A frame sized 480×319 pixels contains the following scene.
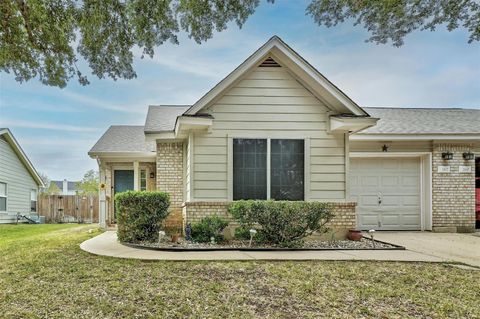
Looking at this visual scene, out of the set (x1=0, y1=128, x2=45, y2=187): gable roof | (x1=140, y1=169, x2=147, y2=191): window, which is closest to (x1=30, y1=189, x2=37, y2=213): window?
(x1=0, y1=128, x2=45, y2=187): gable roof

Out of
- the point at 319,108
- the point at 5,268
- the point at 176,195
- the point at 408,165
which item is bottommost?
the point at 5,268

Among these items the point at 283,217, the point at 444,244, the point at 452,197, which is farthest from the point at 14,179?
the point at 452,197

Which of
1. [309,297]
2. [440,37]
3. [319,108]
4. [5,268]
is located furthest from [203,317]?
[440,37]

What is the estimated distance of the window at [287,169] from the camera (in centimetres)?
900

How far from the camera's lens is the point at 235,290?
4531 mm

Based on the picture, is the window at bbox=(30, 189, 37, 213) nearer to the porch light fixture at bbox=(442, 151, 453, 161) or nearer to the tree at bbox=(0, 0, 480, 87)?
the tree at bbox=(0, 0, 480, 87)

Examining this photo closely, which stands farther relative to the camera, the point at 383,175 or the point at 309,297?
the point at 383,175

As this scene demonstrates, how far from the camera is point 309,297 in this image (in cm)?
429

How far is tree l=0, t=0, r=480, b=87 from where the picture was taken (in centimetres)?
692

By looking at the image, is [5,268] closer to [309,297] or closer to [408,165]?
[309,297]

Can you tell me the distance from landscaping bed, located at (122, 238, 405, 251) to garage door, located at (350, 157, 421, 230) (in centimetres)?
251

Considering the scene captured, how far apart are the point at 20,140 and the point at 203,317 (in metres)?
21.8

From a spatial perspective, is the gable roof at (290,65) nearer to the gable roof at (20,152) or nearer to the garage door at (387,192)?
the garage door at (387,192)

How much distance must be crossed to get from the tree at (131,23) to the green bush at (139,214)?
2970mm
